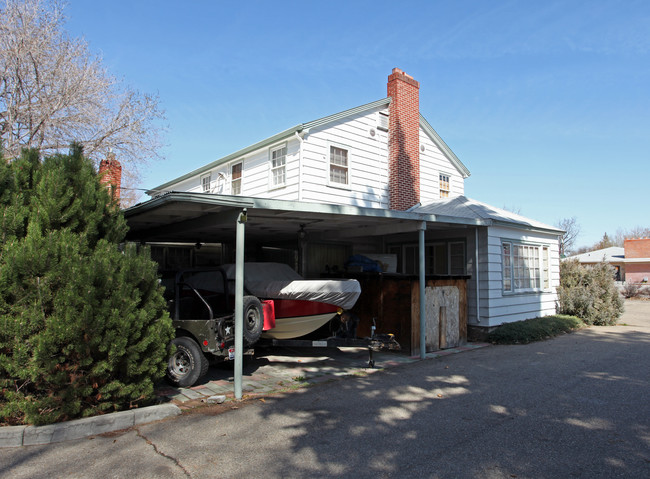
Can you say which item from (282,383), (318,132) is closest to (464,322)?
(282,383)

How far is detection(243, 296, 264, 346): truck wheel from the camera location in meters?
7.06

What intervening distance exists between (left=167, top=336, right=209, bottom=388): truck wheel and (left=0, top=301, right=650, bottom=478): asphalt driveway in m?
0.97

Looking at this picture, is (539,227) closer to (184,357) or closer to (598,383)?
(598,383)

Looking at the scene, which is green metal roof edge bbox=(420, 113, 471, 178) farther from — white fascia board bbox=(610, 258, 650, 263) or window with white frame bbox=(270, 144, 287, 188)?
white fascia board bbox=(610, 258, 650, 263)

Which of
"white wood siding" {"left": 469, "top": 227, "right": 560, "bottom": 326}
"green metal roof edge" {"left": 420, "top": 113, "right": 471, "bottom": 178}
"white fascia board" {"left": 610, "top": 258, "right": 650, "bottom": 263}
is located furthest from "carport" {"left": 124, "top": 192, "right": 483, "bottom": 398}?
"white fascia board" {"left": 610, "top": 258, "right": 650, "bottom": 263}

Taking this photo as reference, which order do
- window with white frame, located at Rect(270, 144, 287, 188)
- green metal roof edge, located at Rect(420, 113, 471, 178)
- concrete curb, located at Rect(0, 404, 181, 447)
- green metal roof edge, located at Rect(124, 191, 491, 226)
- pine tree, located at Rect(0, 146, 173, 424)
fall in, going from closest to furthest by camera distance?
concrete curb, located at Rect(0, 404, 181, 447) → pine tree, located at Rect(0, 146, 173, 424) → green metal roof edge, located at Rect(124, 191, 491, 226) → window with white frame, located at Rect(270, 144, 287, 188) → green metal roof edge, located at Rect(420, 113, 471, 178)

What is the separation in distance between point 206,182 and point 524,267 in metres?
11.9

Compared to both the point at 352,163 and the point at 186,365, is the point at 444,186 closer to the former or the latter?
Answer: the point at 352,163

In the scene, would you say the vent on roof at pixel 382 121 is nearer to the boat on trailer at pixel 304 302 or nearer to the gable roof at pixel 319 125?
the gable roof at pixel 319 125

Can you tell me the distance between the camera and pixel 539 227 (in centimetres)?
1357

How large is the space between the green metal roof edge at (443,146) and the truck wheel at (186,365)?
1166cm

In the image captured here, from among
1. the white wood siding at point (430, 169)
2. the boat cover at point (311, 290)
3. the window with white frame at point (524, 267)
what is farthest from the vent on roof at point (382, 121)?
the boat cover at point (311, 290)

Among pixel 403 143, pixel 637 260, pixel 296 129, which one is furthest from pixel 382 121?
pixel 637 260

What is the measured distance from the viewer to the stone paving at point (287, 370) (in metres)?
6.87
